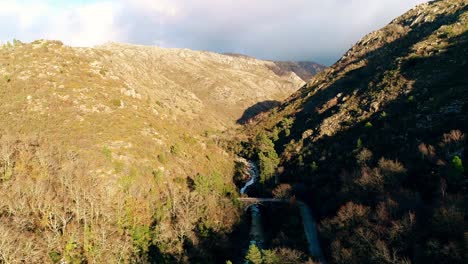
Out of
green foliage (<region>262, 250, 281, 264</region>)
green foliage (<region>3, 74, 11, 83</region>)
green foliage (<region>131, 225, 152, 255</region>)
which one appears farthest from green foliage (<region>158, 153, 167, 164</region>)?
green foliage (<region>3, 74, 11, 83</region>)

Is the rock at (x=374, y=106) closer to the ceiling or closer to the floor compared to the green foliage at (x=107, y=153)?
closer to the ceiling

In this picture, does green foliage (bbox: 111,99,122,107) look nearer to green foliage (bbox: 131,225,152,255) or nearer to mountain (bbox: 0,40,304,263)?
mountain (bbox: 0,40,304,263)

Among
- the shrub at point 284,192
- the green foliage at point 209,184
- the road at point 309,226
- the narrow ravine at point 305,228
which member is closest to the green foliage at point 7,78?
the green foliage at point 209,184

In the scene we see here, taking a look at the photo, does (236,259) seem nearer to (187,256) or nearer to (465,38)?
(187,256)

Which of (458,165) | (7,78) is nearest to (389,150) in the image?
(458,165)

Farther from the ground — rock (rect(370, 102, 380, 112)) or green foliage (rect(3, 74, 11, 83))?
green foliage (rect(3, 74, 11, 83))

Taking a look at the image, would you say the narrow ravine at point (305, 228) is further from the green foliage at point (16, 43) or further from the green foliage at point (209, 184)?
the green foliage at point (16, 43)

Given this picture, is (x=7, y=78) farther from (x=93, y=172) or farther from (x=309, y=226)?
(x=309, y=226)
